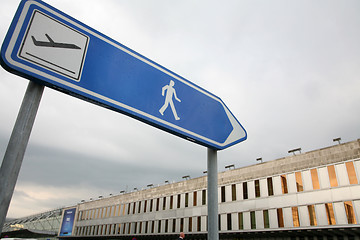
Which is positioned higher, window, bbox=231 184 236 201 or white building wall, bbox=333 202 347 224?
window, bbox=231 184 236 201

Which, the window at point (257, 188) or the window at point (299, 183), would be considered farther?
the window at point (257, 188)

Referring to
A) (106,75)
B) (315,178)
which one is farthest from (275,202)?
(106,75)

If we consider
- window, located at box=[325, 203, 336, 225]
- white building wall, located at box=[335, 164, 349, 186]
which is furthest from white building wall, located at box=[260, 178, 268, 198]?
white building wall, located at box=[335, 164, 349, 186]

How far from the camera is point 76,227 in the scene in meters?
53.4

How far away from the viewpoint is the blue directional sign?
187cm

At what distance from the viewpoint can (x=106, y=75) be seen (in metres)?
2.30

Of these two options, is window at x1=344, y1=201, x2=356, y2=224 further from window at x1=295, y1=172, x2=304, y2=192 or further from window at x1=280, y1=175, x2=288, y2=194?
window at x1=280, y1=175, x2=288, y2=194

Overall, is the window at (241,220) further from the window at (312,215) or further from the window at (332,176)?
the window at (332,176)

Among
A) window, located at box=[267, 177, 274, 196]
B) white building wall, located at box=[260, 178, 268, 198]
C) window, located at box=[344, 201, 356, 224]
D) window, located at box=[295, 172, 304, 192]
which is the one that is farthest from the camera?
white building wall, located at box=[260, 178, 268, 198]

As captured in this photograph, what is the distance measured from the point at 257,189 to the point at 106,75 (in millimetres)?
28794

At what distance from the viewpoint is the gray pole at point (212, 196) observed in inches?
104

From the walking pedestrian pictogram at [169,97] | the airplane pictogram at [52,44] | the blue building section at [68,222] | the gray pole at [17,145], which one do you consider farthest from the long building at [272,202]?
the gray pole at [17,145]

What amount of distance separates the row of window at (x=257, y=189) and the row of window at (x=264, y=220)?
1690mm

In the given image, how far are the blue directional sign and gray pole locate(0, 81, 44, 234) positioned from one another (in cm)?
13
